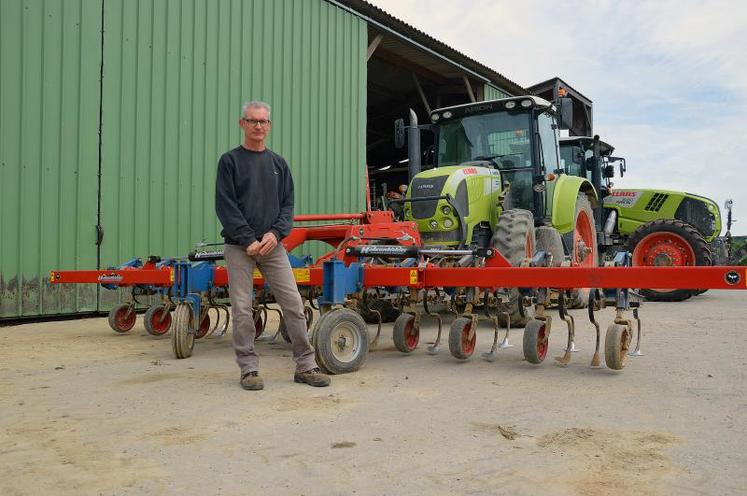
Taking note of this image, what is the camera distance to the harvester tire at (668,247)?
10359 millimetres

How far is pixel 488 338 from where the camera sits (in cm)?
608

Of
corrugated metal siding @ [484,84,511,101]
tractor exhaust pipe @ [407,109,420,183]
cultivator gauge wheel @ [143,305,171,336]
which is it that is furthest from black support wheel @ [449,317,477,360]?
corrugated metal siding @ [484,84,511,101]

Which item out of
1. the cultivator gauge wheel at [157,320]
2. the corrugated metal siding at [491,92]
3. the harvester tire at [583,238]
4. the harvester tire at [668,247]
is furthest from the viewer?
the corrugated metal siding at [491,92]

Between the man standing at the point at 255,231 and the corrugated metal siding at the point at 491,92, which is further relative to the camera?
the corrugated metal siding at the point at 491,92

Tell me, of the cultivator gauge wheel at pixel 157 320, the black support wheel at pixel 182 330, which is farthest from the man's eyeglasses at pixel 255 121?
the cultivator gauge wheel at pixel 157 320

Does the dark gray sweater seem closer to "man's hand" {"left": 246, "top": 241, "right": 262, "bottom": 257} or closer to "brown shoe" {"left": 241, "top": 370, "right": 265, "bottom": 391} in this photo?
"man's hand" {"left": 246, "top": 241, "right": 262, "bottom": 257}

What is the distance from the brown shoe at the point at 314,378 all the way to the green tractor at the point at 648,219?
7.87 meters

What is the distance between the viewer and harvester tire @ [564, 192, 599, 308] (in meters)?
8.29

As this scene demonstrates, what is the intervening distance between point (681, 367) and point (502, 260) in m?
1.46

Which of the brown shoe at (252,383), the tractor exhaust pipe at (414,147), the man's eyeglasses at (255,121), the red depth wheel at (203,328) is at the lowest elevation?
the brown shoe at (252,383)

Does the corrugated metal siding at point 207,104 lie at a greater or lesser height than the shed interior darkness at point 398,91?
lesser

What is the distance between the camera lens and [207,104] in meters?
9.40

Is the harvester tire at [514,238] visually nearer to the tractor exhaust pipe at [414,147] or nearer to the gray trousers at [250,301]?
the tractor exhaust pipe at [414,147]

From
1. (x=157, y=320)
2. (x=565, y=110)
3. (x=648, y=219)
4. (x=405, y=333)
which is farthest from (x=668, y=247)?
(x=157, y=320)
